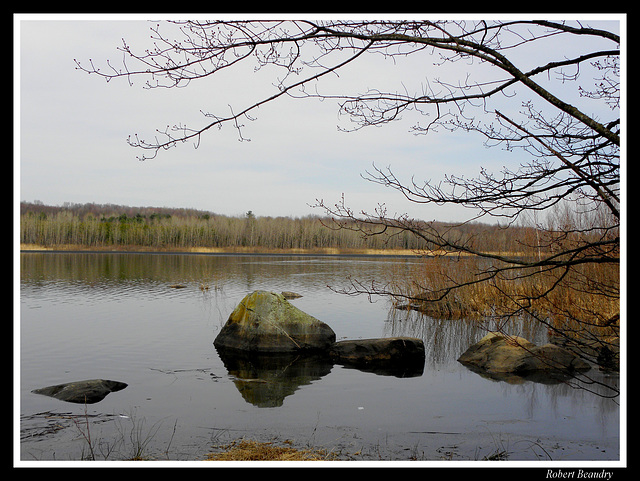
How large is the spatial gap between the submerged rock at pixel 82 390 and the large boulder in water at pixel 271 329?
392cm

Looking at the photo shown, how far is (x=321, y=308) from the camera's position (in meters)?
20.8

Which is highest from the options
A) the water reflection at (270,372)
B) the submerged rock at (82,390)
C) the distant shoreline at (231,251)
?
the distant shoreline at (231,251)

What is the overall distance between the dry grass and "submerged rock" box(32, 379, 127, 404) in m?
3.19

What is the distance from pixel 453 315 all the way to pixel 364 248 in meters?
49.4

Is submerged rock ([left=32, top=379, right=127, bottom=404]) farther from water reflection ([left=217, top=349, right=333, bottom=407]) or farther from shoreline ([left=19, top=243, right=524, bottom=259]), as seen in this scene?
shoreline ([left=19, top=243, right=524, bottom=259])

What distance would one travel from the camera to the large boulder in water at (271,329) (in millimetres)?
12828

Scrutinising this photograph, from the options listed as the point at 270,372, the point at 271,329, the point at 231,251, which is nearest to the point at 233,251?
the point at 231,251

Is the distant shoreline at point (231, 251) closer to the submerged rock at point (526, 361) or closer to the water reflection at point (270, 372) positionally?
the submerged rock at point (526, 361)
